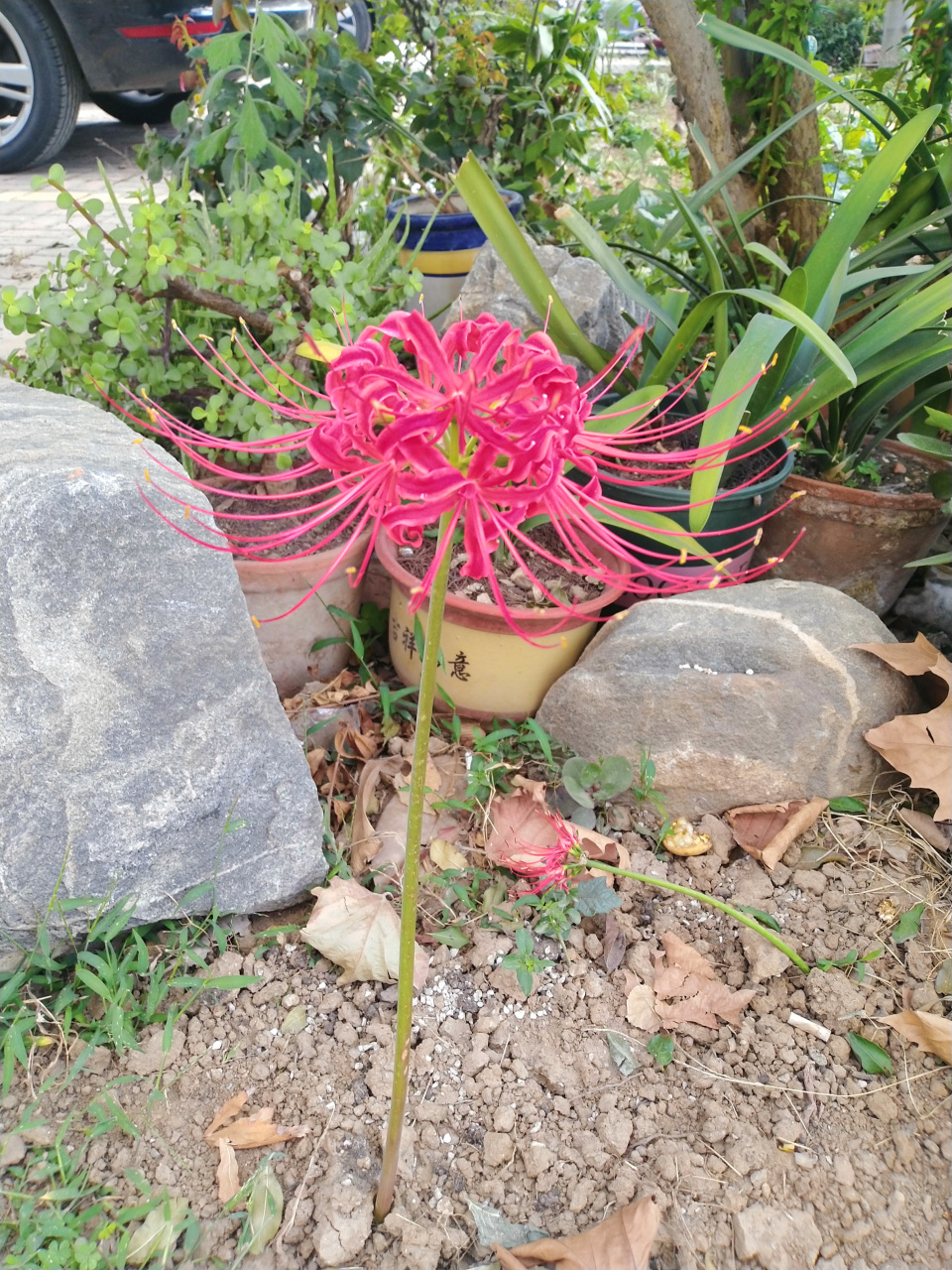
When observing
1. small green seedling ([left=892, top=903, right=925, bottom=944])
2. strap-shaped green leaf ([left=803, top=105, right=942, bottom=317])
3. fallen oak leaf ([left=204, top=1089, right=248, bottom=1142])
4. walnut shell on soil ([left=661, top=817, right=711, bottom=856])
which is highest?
strap-shaped green leaf ([left=803, top=105, right=942, bottom=317])

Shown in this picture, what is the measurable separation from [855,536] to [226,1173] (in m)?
1.85

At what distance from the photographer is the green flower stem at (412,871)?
93 centimetres

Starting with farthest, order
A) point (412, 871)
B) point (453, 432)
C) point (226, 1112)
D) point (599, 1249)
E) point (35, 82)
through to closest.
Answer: point (35, 82), point (226, 1112), point (599, 1249), point (412, 871), point (453, 432)

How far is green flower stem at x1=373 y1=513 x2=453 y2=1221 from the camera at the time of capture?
36.7 inches

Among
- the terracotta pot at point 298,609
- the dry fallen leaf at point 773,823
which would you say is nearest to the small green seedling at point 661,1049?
the dry fallen leaf at point 773,823

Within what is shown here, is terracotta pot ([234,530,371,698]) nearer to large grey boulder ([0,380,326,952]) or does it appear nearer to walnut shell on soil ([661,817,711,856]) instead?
large grey boulder ([0,380,326,952])

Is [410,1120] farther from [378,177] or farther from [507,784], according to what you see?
[378,177]

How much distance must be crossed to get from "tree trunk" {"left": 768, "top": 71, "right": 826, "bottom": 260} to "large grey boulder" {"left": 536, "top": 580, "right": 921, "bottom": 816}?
1.42 metres

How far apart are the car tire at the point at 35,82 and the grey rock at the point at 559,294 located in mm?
4337

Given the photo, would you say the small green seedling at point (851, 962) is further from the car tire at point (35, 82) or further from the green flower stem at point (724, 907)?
the car tire at point (35, 82)

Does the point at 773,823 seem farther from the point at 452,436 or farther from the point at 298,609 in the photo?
the point at 452,436

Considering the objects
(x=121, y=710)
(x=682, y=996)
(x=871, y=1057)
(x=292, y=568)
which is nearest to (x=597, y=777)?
(x=682, y=996)

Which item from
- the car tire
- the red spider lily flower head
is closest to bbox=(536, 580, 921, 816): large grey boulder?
the red spider lily flower head

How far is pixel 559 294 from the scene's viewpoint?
2.48 metres
